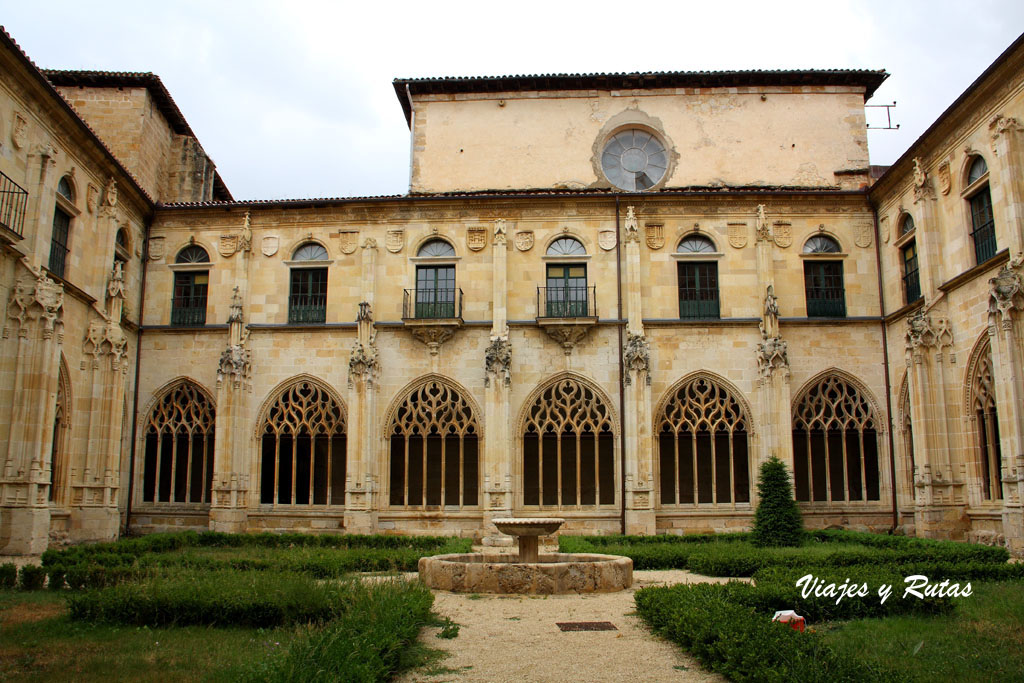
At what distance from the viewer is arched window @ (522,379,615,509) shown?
2519cm

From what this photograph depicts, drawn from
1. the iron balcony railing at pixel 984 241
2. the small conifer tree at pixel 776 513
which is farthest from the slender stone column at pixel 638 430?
the iron balcony railing at pixel 984 241

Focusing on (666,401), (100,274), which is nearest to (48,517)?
(100,274)

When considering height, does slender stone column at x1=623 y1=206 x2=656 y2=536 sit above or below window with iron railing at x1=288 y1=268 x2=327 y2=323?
below

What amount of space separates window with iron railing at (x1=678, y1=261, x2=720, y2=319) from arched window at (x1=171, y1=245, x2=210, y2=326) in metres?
15.1

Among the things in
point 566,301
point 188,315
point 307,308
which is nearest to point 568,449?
point 566,301

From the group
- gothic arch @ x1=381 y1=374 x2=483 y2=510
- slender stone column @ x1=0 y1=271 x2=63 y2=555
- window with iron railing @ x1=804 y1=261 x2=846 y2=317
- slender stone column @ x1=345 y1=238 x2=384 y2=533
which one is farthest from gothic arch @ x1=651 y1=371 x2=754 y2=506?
slender stone column @ x1=0 y1=271 x2=63 y2=555

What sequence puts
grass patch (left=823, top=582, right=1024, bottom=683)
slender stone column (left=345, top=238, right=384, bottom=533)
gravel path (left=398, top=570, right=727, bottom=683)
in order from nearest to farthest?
grass patch (left=823, top=582, right=1024, bottom=683)
gravel path (left=398, top=570, right=727, bottom=683)
slender stone column (left=345, top=238, right=384, bottom=533)

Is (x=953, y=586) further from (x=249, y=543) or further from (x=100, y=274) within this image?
(x=100, y=274)

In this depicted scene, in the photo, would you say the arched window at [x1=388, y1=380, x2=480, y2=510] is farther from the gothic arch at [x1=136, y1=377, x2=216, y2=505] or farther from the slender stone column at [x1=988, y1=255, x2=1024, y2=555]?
the slender stone column at [x1=988, y1=255, x2=1024, y2=555]

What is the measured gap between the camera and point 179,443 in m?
26.3

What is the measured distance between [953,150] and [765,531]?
1080 centimetres

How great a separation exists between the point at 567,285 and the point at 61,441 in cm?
1485

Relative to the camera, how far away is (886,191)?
2520 cm

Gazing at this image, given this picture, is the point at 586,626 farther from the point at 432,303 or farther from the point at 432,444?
the point at 432,303
